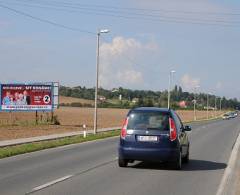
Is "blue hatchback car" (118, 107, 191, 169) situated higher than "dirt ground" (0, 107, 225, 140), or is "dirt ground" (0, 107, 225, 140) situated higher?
"blue hatchback car" (118, 107, 191, 169)

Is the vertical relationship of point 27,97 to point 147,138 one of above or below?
above

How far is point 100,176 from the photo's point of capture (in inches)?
546

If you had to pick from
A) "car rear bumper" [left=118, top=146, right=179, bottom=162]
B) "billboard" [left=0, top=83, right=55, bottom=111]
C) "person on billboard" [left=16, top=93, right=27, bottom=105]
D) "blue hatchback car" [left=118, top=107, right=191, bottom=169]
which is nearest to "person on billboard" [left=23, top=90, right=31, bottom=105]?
"billboard" [left=0, top=83, right=55, bottom=111]

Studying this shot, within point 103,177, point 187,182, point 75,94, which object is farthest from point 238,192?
point 75,94

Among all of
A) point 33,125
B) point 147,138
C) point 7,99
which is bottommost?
point 33,125

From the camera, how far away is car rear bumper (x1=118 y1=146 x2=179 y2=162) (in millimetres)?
15312

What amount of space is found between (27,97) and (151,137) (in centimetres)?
3998

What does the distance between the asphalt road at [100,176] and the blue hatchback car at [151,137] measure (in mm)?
385

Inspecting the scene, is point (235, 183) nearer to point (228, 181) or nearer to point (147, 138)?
point (228, 181)

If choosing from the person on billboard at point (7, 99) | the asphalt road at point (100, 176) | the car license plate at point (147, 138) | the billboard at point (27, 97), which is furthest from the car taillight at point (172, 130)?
the person on billboard at point (7, 99)

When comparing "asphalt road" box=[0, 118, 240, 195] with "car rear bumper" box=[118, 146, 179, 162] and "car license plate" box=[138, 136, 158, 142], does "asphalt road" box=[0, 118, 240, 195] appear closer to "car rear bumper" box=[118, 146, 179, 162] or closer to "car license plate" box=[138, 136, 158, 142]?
"car rear bumper" box=[118, 146, 179, 162]

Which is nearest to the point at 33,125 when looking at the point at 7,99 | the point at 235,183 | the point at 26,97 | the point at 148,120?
the point at 26,97

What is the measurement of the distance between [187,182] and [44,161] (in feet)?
19.1

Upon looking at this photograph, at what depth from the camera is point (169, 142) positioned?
50.4ft
